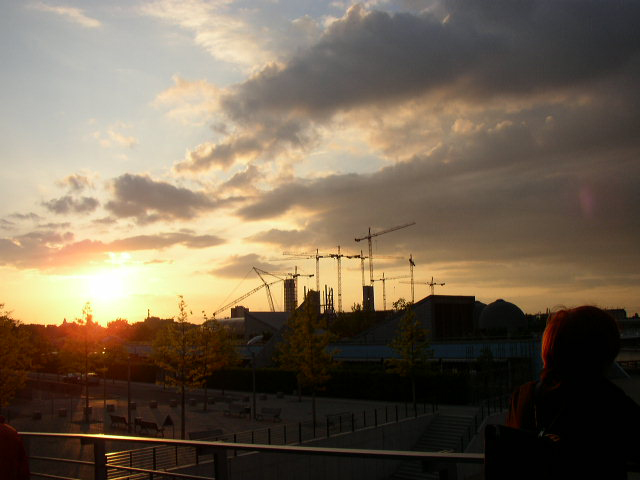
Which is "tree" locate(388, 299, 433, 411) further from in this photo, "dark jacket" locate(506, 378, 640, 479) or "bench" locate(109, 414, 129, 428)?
"dark jacket" locate(506, 378, 640, 479)

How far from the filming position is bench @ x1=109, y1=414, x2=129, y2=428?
29.3 metres

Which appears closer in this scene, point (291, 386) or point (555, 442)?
point (555, 442)

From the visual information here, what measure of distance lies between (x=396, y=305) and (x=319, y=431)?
56.1 meters

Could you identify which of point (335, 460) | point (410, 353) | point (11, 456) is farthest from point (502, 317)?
point (11, 456)

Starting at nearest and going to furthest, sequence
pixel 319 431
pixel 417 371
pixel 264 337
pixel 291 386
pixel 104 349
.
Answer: pixel 319 431, pixel 417 371, pixel 104 349, pixel 291 386, pixel 264 337

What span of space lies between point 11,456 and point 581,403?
575cm

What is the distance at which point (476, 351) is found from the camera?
41.1m

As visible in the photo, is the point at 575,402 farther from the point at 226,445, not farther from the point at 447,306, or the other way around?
the point at 447,306

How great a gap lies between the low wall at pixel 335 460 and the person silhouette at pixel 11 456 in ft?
12.7

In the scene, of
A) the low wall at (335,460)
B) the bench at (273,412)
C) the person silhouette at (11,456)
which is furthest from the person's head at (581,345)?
the bench at (273,412)

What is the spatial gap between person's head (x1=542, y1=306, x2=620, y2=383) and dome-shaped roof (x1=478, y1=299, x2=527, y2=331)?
212 ft

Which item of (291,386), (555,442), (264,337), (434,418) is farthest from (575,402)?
(264,337)

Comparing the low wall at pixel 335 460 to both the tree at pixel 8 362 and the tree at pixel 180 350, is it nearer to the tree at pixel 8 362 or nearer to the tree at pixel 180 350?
the tree at pixel 180 350

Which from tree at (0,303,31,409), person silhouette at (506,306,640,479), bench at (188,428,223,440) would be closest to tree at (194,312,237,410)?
bench at (188,428,223,440)
